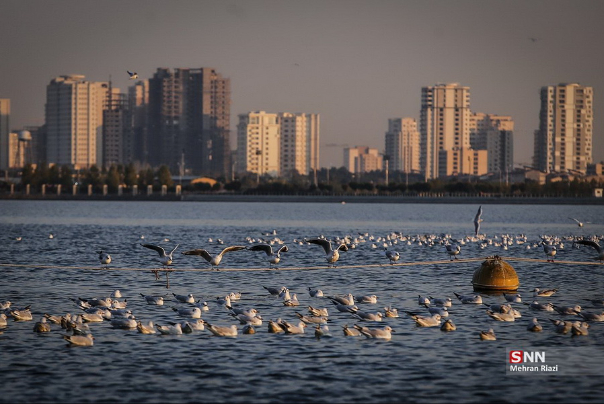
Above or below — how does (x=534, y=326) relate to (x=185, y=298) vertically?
below

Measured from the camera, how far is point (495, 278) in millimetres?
35188

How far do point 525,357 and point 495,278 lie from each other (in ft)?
38.4

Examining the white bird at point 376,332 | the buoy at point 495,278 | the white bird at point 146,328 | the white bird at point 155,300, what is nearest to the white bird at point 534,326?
the white bird at point 376,332

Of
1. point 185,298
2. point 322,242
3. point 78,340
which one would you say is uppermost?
point 322,242

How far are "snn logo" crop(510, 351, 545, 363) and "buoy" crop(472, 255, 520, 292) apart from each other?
36.2 feet

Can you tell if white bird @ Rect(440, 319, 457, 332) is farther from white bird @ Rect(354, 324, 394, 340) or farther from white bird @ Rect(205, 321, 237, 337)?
white bird @ Rect(205, 321, 237, 337)

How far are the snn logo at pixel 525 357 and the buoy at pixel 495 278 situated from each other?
11.0 metres

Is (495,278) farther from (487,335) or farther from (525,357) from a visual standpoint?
(525,357)

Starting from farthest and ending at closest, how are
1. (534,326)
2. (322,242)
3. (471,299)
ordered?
(322,242)
(471,299)
(534,326)

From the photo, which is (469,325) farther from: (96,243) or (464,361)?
(96,243)

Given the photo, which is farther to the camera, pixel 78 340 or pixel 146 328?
pixel 146 328

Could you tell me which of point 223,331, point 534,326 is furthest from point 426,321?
point 223,331

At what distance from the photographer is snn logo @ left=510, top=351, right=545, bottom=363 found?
23.2 meters

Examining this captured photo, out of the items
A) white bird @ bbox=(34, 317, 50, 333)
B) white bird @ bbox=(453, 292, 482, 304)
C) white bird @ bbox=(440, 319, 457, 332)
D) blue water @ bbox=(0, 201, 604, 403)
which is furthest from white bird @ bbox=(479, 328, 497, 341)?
white bird @ bbox=(34, 317, 50, 333)
